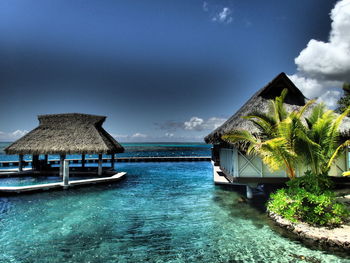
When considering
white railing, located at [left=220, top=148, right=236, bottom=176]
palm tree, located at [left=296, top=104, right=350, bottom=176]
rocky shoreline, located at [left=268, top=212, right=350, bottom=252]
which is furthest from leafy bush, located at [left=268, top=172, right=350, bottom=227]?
white railing, located at [left=220, top=148, right=236, bottom=176]

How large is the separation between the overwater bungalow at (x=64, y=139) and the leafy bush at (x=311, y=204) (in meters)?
11.4

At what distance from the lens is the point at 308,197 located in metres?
6.15

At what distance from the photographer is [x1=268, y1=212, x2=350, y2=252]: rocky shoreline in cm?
532

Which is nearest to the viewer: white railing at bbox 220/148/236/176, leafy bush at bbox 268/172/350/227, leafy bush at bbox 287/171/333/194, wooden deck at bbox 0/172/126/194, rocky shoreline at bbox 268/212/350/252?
rocky shoreline at bbox 268/212/350/252

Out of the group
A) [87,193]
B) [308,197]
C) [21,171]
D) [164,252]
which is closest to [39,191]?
[87,193]

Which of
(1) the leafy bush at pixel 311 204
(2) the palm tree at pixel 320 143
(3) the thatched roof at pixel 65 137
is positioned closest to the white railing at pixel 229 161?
(1) the leafy bush at pixel 311 204

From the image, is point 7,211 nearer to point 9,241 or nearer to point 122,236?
point 9,241

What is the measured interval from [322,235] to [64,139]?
1516 centimetres

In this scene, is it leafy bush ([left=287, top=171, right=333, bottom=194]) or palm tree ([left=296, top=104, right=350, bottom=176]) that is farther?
leafy bush ([left=287, top=171, right=333, bottom=194])

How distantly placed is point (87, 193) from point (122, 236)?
21.1 ft

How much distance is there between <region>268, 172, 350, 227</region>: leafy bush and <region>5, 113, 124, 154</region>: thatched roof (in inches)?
446

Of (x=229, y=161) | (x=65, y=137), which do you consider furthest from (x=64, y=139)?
(x=229, y=161)

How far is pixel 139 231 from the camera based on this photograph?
6.74 metres

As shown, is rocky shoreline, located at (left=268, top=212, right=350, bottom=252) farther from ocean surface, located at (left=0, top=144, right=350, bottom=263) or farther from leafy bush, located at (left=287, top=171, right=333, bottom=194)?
leafy bush, located at (left=287, top=171, right=333, bottom=194)
